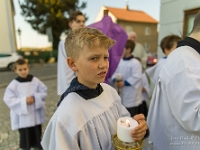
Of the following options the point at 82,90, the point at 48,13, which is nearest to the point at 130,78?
the point at 82,90

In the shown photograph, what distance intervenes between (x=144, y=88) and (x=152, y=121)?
237 centimetres

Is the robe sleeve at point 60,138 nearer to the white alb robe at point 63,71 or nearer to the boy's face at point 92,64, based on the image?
the boy's face at point 92,64

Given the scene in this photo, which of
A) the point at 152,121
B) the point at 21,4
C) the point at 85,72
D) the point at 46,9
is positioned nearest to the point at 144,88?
the point at 152,121

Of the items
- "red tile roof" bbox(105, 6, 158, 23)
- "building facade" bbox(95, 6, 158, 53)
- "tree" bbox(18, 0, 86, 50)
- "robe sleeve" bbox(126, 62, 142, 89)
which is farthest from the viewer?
"building facade" bbox(95, 6, 158, 53)

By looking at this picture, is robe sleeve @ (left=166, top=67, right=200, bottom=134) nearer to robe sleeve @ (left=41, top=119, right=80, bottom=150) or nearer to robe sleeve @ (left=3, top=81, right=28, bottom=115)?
robe sleeve @ (left=41, top=119, right=80, bottom=150)

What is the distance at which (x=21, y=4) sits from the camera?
60.6 ft

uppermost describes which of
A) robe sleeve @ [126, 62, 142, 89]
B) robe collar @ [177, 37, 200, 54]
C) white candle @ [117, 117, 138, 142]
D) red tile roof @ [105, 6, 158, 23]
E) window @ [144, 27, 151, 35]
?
red tile roof @ [105, 6, 158, 23]

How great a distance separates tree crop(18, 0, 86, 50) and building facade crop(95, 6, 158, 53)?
10053 millimetres

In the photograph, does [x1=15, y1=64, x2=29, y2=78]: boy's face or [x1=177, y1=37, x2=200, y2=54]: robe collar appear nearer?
[x1=177, y1=37, x2=200, y2=54]: robe collar

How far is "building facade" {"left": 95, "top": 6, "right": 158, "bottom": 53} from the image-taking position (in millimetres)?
28400

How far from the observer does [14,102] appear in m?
2.51

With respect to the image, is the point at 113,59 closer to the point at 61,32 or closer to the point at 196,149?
the point at 196,149

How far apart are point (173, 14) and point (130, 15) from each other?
28.2 meters

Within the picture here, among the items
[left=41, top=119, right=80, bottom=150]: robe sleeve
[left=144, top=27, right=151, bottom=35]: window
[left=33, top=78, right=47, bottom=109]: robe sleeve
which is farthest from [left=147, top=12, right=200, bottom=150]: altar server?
[left=144, top=27, right=151, bottom=35]: window
